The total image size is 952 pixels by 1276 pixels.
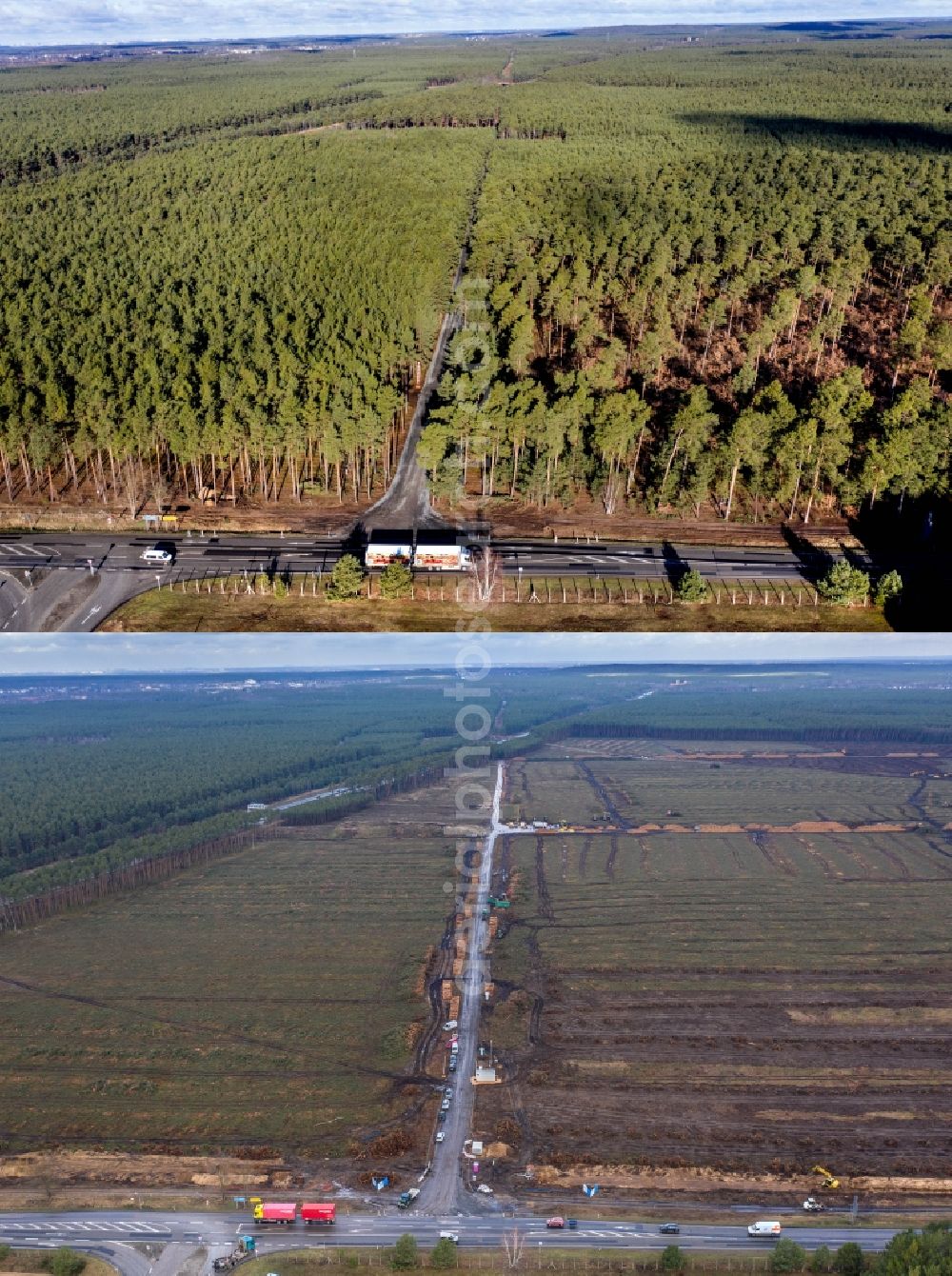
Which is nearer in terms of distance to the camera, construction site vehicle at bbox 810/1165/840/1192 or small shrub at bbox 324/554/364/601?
construction site vehicle at bbox 810/1165/840/1192

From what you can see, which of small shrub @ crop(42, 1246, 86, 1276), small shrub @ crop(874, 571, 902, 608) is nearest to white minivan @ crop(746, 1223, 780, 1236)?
small shrub @ crop(42, 1246, 86, 1276)

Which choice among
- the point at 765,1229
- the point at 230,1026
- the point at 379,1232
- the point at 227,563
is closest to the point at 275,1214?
the point at 379,1232

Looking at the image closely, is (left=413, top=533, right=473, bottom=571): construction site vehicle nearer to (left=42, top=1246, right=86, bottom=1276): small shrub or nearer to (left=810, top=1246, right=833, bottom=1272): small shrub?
(left=42, top=1246, right=86, bottom=1276): small shrub

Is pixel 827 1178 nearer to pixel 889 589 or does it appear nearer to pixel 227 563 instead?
pixel 889 589

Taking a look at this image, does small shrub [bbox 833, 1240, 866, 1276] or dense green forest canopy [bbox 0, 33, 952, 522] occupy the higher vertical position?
dense green forest canopy [bbox 0, 33, 952, 522]

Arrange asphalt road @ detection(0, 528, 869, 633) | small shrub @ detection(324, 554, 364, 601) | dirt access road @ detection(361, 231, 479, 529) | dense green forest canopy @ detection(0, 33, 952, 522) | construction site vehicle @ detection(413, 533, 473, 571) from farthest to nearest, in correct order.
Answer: dense green forest canopy @ detection(0, 33, 952, 522)
dirt access road @ detection(361, 231, 479, 529)
construction site vehicle @ detection(413, 533, 473, 571)
asphalt road @ detection(0, 528, 869, 633)
small shrub @ detection(324, 554, 364, 601)

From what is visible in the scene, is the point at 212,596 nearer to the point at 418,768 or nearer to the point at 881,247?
the point at 418,768

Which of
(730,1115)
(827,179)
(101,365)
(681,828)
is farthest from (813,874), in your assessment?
(827,179)
